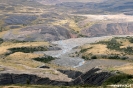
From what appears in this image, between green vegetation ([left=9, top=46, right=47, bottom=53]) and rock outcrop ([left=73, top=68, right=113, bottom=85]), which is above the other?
rock outcrop ([left=73, top=68, right=113, bottom=85])

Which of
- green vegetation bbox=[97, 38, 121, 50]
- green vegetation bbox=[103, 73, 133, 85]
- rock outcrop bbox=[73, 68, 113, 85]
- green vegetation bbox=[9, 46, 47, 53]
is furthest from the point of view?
green vegetation bbox=[9, 46, 47, 53]

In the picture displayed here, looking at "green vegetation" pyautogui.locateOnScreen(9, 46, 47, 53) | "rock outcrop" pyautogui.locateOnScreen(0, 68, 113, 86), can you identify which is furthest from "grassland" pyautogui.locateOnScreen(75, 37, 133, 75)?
"rock outcrop" pyautogui.locateOnScreen(0, 68, 113, 86)

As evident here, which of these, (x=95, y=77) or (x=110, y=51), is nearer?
(x=95, y=77)

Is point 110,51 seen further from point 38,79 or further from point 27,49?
point 38,79

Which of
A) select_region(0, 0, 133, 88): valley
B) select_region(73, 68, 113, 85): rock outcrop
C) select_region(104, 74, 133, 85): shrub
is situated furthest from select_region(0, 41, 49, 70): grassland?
select_region(104, 74, 133, 85): shrub

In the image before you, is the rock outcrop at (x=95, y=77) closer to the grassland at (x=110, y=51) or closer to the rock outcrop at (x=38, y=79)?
the rock outcrop at (x=38, y=79)

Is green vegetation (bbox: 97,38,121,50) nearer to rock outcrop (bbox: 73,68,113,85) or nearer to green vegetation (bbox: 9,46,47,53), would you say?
green vegetation (bbox: 9,46,47,53)

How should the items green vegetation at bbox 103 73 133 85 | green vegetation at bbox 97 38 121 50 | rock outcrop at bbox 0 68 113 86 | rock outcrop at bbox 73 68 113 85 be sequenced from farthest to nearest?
green vegetation at bbox 97 38 121 50 < rock outcrop at bbox 0 68 113 86 < rock outcrop at bbox 73 68 113 85 < green vegetation at bbox 103 73 133 85

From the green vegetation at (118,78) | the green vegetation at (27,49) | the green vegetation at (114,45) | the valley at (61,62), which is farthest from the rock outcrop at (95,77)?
the green vegetation at (27,49)

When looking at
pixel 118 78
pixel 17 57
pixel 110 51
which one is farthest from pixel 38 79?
pixel 110 51

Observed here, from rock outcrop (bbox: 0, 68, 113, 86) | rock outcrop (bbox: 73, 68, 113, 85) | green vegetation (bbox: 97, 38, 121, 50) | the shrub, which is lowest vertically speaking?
green vegetation (bbox: 97, 38, 121, 50)

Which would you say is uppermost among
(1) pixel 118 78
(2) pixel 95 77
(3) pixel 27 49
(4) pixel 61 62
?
(1) pixel 118 78

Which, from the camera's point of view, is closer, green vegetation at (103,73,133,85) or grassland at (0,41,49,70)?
green vegetation at (103,73,133,85)
